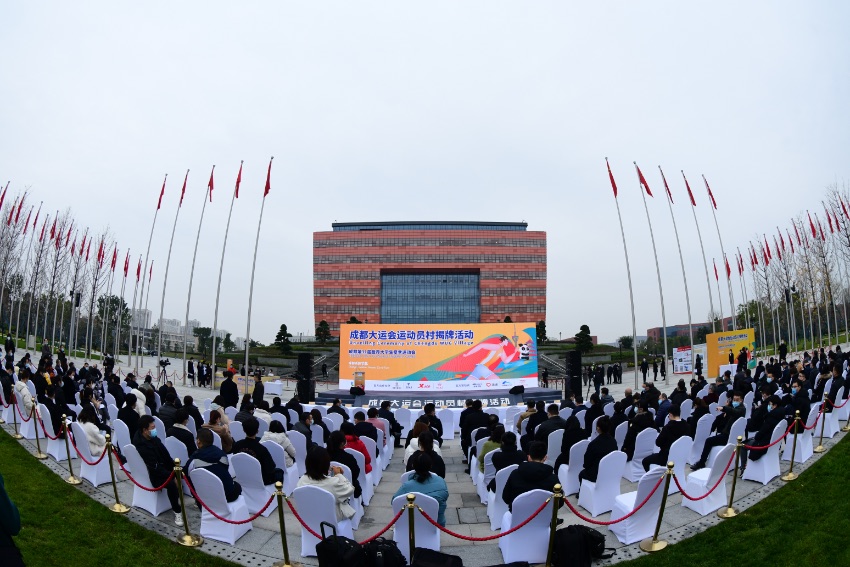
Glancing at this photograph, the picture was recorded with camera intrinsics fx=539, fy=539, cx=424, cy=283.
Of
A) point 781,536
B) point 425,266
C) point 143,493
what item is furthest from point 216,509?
point 425,266

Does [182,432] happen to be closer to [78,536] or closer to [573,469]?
[78,536]

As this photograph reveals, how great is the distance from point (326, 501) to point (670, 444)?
18.2 ft

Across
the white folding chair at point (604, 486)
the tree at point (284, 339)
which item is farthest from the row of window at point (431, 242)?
the white folding chair at point (604, 486)

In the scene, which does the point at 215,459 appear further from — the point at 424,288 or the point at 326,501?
the point at 424,288

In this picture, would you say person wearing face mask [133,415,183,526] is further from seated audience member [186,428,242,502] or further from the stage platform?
the stage platform

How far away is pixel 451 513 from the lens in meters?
7.85

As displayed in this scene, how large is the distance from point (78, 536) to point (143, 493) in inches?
34.9

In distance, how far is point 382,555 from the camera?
A: 189 inches

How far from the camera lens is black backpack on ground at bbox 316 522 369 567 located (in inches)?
184

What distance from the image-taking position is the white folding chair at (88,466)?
8047 mm

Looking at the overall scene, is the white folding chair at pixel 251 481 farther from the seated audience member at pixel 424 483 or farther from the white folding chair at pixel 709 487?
the white folding chair at pixel 709 487

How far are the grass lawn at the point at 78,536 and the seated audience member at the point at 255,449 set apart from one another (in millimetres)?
1350

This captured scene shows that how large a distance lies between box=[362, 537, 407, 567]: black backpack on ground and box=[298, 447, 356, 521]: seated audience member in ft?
3.07

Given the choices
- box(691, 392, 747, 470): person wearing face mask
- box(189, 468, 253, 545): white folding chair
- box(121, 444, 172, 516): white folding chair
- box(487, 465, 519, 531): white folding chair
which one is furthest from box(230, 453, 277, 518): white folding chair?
box(691, 392, 747, 470): person wearing face mask
